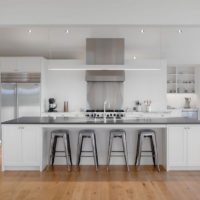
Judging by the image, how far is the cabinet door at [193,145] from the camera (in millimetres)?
4582

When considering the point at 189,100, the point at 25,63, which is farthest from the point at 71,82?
the point at 189,100

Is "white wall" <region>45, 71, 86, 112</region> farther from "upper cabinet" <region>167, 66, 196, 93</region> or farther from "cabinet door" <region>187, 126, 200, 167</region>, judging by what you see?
"cabinet door" <region>187, 126, 200, 167</region>

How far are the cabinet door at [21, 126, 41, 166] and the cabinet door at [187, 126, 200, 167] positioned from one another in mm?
2679

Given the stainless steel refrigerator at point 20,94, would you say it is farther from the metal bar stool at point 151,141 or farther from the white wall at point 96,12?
the metal bar stool at point 151,141

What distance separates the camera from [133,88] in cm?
758

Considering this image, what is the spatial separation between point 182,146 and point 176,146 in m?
0.10

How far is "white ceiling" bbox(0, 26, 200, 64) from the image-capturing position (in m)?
6.21

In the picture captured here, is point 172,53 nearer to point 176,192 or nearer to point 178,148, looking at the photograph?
point 178,148

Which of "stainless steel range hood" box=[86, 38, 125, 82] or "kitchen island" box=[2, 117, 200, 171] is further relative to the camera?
"stainless steel range hood" box=[86, 38, 125, 82]

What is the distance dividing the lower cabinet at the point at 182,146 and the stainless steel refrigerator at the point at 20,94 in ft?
12.9

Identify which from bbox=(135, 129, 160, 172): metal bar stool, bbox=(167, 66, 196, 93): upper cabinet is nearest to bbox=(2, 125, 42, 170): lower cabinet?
bbox=(135, 129, 160, 172): metal bar stool

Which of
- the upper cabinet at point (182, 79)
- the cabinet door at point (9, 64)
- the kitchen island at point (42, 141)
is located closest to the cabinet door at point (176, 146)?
the kitchen island at point (42, 141)

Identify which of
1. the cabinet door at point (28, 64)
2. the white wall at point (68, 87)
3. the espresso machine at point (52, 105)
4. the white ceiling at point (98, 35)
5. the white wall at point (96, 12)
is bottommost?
the espresso machine at point (52, 105)

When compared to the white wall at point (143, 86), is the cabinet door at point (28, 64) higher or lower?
higher
